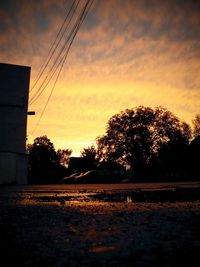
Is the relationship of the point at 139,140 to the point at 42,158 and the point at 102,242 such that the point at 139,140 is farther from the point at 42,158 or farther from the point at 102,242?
the point at 102,242

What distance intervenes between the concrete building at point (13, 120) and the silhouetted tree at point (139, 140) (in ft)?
124

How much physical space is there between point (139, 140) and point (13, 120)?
40518mm

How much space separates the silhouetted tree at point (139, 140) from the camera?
194ft

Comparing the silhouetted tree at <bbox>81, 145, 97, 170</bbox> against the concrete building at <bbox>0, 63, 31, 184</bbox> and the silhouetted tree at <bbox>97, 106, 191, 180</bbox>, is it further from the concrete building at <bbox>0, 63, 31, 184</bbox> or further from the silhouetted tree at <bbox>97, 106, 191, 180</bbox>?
the concrete building at <bbox>0, 63, 31, 184</bbox>

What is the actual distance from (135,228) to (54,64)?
13286 mm

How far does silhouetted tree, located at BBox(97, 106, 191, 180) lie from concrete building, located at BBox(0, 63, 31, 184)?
37.7 m

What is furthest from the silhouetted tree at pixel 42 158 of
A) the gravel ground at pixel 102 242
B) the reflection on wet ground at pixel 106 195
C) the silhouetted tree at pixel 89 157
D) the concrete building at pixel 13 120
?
the gravel ground at pixel 102 242

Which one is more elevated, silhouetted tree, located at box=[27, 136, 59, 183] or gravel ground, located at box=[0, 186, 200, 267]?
silhouetted tree, located at box=[27, 136, 59, 183]

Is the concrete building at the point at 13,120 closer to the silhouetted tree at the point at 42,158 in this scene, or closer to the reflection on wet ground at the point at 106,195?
the reflection on wet ground at the point at 106,195

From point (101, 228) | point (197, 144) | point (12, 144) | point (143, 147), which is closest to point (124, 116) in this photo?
point (143, 147)

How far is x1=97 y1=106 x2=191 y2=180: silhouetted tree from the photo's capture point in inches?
2330

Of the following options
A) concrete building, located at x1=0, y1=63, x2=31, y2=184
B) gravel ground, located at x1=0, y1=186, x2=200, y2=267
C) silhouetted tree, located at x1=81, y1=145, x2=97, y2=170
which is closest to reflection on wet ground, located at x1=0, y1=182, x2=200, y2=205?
gravel ground, located at x1=0, y1=186, x2=200, y2=267

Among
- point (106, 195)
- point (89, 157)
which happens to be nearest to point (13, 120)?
point (106, 195)

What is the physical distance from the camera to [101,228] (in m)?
3.58
